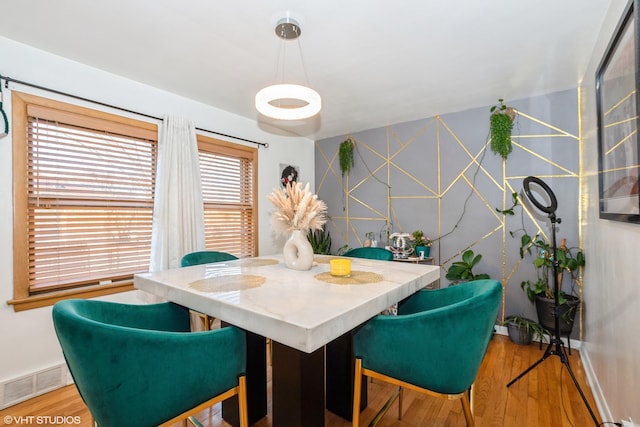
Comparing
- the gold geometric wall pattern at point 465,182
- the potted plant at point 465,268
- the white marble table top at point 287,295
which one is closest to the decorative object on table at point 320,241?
the gold geometric wall pattern at point 465,182

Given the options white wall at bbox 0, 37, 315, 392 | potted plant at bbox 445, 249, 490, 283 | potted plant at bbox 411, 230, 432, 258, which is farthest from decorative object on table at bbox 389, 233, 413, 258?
white wall at bbox 0, 37, 315, 392

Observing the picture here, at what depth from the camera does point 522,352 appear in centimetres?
267

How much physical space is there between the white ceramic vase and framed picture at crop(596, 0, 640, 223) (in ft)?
5.09

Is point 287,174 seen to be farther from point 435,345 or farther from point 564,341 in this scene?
point 564,341

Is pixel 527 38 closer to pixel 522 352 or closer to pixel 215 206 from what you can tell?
pixel 522 352

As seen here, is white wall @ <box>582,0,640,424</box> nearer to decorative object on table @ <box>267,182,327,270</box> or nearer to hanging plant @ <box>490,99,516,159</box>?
Result: hanging plant @ <box>490,99,516,159</box>

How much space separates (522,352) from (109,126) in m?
4.08

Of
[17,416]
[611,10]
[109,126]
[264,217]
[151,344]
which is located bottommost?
[17,416]

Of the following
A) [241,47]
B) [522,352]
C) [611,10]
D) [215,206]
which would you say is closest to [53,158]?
[215,206]

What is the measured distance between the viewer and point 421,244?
3.44m

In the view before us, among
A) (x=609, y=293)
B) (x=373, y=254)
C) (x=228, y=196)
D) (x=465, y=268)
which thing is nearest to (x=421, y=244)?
(x=465, y=268)

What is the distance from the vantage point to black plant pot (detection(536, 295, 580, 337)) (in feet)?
8.35

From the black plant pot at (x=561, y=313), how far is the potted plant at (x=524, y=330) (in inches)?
3.4

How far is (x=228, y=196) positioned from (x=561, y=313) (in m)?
3.43
